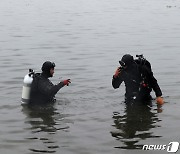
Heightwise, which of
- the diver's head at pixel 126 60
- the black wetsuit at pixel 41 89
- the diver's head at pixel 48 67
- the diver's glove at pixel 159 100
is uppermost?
the diver's head at pixel 126 60

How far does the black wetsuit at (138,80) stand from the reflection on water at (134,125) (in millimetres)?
419

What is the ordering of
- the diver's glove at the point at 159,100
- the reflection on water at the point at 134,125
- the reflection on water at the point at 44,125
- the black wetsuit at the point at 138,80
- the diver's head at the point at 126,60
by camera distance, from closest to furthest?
the reflection on water at the point at 44,125
the reflection on water at the point at 134,125
the diver's head at the point at 126,60
the black wetsuit at the point at 138,80
the diver's glove at the point at 159,100

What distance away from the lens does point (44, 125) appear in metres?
10.1

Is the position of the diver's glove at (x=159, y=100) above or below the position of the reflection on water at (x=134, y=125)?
above

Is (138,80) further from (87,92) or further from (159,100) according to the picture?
(87,92)

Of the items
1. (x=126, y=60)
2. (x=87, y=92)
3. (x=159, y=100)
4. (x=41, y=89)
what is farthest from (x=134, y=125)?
(x=87, y=92)

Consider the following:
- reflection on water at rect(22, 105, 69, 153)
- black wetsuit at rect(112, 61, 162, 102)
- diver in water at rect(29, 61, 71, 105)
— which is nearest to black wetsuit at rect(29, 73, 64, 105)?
diver in water at rect(29, 61, 71, 105)

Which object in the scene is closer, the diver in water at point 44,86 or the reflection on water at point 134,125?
the reflection on water at point 134,125

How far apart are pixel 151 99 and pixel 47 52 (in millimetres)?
9732

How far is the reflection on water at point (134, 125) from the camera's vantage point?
29.2 feet

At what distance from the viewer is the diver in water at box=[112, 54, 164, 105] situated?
10.6 meters

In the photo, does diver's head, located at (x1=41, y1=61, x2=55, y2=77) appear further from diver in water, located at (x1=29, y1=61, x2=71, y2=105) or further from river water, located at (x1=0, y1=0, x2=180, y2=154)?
river water, located at (x1=0, y1=0, x2=180, y2=154)

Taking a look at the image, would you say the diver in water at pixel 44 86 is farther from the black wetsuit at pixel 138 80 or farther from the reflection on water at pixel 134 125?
the reflection on water at pixel 134 125

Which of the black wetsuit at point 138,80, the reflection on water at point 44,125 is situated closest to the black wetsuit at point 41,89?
A: the reflection on water at point 44,125
